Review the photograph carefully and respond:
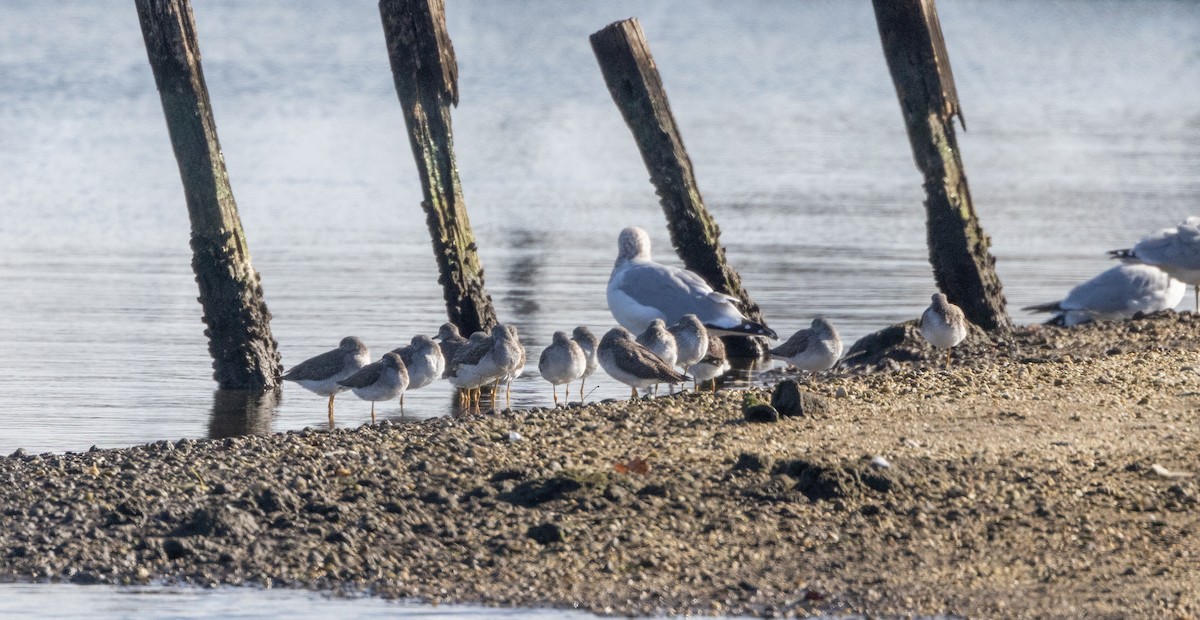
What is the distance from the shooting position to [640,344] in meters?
12.1

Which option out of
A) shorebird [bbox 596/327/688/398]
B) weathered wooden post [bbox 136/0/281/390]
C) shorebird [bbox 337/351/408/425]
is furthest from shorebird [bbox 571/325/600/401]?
weathered wooden post [bbox 136/0/281/390]

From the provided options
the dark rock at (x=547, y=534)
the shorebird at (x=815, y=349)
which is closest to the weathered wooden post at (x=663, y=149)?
the shorebird at (x=815, y=349)

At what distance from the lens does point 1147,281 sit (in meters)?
15.9

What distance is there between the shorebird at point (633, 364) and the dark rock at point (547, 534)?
145 inches

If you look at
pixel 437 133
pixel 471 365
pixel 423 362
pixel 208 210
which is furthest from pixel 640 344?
pixel 208 210

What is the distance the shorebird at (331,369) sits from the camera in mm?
11883

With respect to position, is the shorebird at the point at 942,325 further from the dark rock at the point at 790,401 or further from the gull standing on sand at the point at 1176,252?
the gull standing on sand at the point at 1176,252

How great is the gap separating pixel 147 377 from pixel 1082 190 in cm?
1953

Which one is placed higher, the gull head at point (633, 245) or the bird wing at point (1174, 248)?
the gull head at point (633, 245)

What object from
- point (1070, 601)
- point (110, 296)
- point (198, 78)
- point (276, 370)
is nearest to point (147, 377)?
point (276, 370)

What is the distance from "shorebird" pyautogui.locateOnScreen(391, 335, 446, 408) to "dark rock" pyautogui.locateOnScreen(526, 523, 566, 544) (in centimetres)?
389

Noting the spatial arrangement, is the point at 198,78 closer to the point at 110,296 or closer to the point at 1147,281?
the point at 110,296

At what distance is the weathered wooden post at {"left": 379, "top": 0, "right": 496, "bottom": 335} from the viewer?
1379 cm

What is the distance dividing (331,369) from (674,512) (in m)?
4.30
